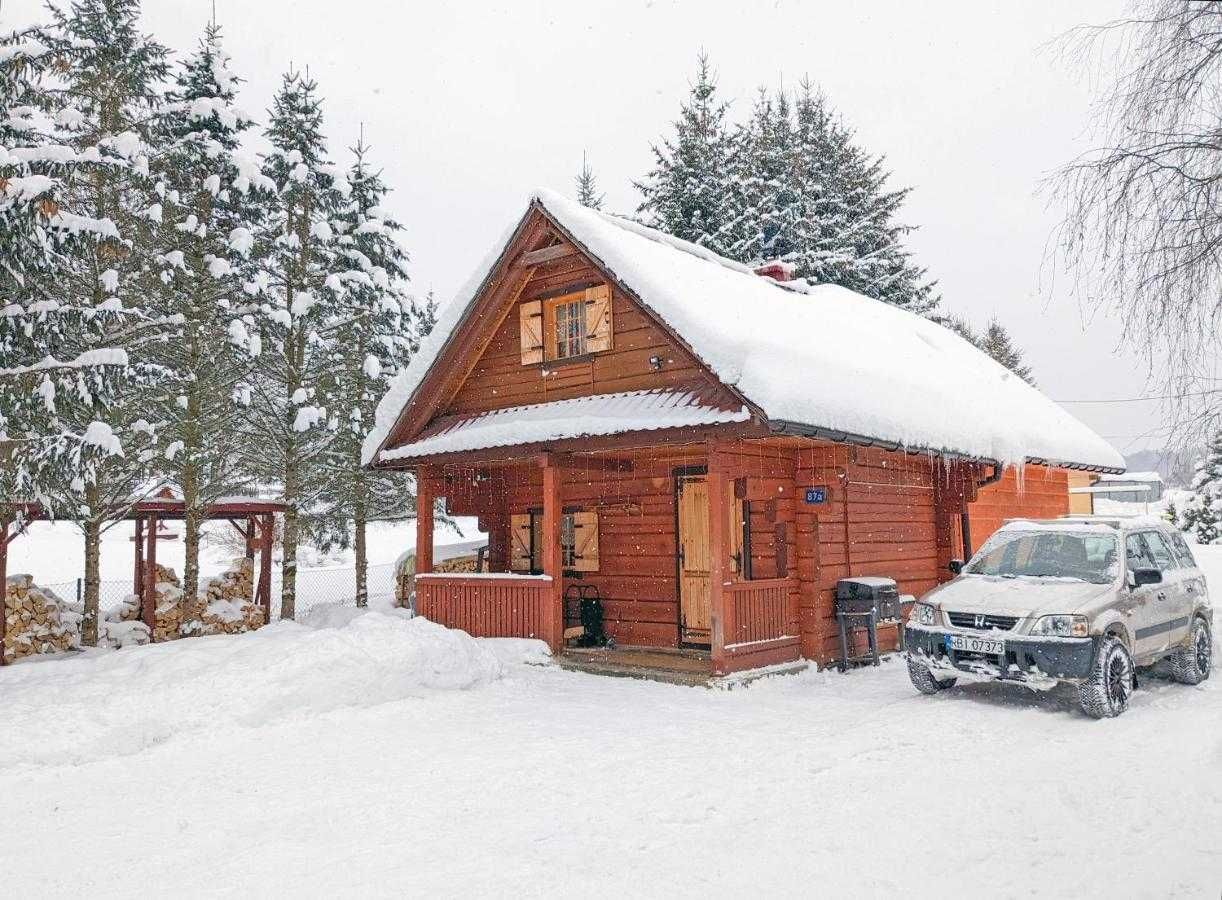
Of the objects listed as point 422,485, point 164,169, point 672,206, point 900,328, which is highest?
point 672,206

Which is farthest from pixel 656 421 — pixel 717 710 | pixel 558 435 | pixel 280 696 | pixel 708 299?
pixel 280 696

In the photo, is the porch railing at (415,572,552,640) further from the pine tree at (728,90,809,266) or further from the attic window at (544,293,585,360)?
the pine tree at (728,90,809,266)

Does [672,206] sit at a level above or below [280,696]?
above

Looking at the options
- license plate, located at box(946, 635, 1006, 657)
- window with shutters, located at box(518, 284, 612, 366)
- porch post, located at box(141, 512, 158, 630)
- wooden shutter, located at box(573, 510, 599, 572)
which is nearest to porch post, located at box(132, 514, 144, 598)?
porch post, located at box(141, 512, 158, 630)

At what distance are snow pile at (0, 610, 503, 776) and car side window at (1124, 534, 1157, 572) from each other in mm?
7478

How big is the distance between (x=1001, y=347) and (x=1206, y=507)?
1386cm

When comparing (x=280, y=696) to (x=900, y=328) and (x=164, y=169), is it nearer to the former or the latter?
(x=164, y=169)

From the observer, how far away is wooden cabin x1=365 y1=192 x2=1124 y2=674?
11.0m

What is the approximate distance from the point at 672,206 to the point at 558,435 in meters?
20.0

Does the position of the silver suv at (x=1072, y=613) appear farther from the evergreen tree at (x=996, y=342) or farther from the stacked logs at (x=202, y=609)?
the evergreen tree at (x=996, y=342)

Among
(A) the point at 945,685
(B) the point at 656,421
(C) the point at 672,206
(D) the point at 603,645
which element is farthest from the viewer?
(C) the point at 672,206

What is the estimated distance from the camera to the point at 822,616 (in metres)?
12.3

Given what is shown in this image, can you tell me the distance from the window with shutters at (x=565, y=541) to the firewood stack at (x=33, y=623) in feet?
30.7

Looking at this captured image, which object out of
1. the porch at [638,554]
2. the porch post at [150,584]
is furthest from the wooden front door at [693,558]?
the porch post at [150,584]
